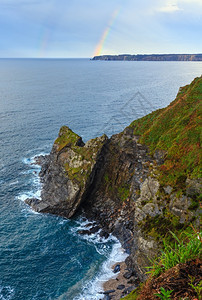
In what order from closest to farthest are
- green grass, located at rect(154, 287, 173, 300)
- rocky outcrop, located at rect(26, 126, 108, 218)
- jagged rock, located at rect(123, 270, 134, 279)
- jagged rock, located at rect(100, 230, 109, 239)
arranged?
green grass, located at rect(154, 287, 173, 300) → jagged rock, located at rect(123, 270, 134, 279) → jagged rock, located at rect(100, 230, 109, 239) → rocky outcrop, located at rect(26, 126, 108, 218)

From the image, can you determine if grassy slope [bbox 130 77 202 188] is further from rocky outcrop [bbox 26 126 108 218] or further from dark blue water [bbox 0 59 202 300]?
dark blue water [bbox 0 59 202 300]

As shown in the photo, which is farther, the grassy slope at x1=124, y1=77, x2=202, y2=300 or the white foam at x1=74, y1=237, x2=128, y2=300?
the white foam at x1=74, y1=237, x2=128, y2=300

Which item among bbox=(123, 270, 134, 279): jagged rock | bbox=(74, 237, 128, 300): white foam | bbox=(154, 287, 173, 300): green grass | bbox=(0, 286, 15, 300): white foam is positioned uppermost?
bbox=(154, 287, 173, 300): green grass

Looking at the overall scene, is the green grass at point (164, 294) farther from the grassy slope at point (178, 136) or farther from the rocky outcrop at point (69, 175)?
the rocky outcrop at point (69, 175)

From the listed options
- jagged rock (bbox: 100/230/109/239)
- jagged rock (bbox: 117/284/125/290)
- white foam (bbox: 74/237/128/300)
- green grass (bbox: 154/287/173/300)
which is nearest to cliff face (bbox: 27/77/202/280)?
jagged rock (bbox: 100/230/109/239)

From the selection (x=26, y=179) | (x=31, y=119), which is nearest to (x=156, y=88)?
(x=31, y=119)

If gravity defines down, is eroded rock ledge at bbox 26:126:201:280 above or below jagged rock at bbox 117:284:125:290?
above

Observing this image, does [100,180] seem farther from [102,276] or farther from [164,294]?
[164,294]

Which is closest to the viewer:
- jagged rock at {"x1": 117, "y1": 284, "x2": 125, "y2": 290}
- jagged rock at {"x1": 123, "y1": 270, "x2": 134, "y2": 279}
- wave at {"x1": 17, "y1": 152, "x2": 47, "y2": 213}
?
jagged rock at {"x1": 117, "y1": 284, "x2": 125, "y2": 290}

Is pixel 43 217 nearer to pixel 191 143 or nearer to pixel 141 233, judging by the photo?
pixel 141 233
